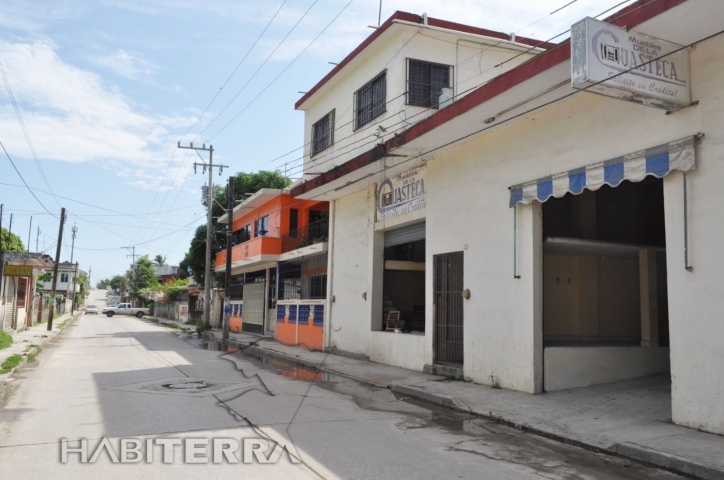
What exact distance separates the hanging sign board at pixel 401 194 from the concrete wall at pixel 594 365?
5.76 m

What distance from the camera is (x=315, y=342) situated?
22.0 meters

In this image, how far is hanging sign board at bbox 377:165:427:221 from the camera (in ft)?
51.3

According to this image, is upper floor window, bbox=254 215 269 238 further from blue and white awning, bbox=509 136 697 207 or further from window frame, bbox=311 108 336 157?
blue and white awning, bbox=509 136 697 207

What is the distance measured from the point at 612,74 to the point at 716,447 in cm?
489

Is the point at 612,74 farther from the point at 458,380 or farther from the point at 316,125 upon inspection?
the point at 316,125

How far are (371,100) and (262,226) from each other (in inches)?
561

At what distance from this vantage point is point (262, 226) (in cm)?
3119

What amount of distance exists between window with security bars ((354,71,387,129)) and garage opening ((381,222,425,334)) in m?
3.85

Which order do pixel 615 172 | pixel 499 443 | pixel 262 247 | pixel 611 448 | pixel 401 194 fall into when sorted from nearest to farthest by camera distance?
pixel 611 448
pixel 499 443
pixel 615 172
pixel 401 194
pixel 262 247

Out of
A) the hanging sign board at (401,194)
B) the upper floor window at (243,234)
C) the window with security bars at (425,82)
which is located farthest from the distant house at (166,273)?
the window with security bars at (425,82)

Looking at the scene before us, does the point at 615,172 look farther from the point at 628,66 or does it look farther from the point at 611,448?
the point at 611,448

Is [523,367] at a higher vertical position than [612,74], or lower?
lower

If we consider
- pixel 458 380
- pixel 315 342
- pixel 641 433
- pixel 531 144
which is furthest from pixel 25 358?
pixel 641 433

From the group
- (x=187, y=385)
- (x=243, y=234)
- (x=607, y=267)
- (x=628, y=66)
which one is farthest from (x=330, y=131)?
(x=243, y=234)
